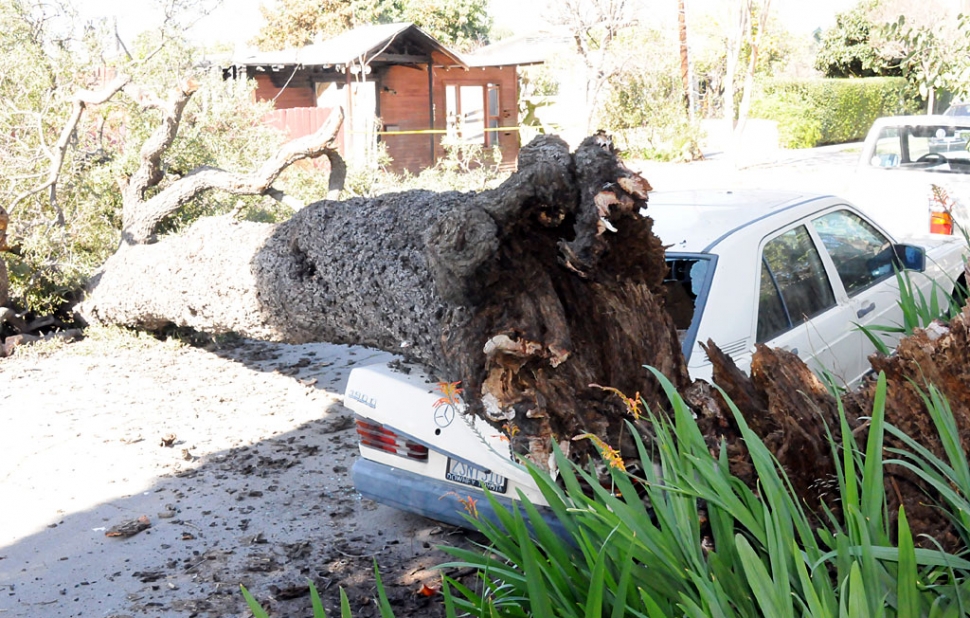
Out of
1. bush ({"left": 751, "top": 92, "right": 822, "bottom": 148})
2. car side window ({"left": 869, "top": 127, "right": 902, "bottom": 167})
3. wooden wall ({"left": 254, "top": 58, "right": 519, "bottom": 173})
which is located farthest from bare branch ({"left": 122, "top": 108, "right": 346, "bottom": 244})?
bush ({"left": 751, "top": 92, "right": 822, "bottom": 148})

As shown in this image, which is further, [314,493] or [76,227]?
[76,227]

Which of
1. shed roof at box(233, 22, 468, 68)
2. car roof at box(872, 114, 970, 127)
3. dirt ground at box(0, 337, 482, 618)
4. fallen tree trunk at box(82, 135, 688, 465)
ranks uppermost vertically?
shed roof at box(233, 22, 468, 68)

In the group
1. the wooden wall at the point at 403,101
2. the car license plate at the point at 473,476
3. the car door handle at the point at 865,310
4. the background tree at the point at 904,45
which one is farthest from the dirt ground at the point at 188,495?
the wooden wall at the point at 403,101

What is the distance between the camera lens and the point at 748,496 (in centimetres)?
218

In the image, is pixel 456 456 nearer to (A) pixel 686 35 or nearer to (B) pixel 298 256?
(B) pixel 298 256

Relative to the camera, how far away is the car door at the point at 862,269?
508cm

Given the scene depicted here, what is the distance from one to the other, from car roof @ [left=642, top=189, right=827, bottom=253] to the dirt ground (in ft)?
6.00

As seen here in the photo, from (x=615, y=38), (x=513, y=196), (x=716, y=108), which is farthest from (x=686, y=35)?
(x=513, y=196)

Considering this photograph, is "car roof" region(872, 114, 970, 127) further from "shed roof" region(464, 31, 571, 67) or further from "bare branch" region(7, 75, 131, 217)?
"shed roof" region(464, 31, 571, 67)

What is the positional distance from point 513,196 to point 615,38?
26476 millimetres

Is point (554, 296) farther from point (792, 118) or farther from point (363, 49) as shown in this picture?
point (792, 118)

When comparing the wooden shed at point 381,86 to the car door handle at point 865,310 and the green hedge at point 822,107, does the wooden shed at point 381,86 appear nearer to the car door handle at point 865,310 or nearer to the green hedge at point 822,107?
the green hedge at point 822,107

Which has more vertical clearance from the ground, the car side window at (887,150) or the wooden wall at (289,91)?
the wooden wall at (289,91)

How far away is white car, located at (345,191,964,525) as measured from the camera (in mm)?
3814
